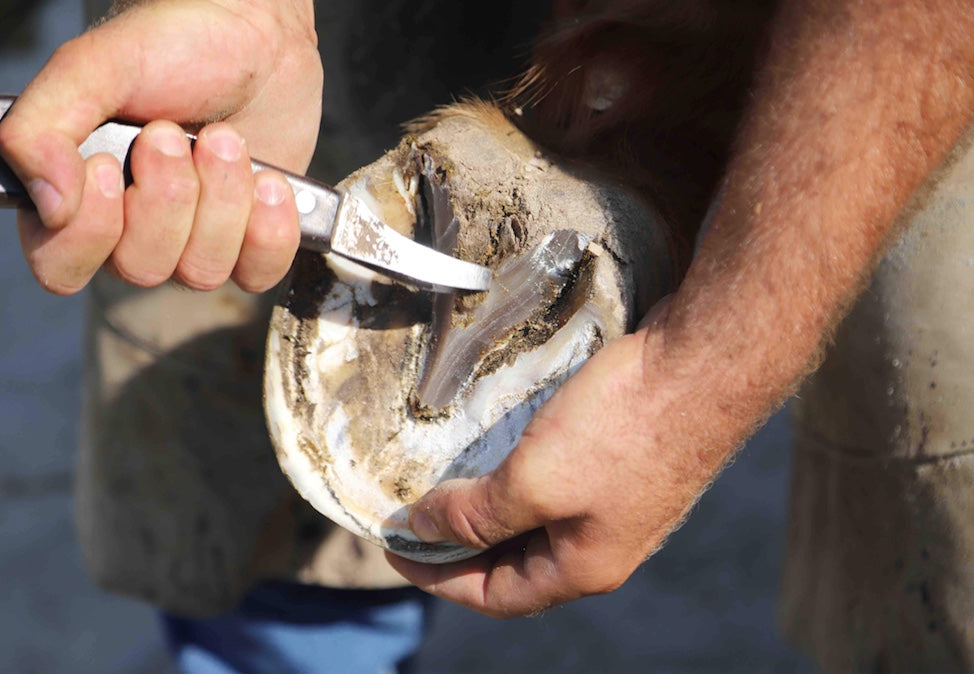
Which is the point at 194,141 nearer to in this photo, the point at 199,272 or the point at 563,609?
the point at 199,272

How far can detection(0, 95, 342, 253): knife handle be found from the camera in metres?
0.92

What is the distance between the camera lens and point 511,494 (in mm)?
998

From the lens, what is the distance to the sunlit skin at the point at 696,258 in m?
0.93

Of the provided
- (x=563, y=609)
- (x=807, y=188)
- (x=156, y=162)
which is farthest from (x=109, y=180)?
(x=563, y=609)

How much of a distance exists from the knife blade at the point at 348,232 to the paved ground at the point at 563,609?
1.22 m

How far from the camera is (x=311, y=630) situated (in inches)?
69.1

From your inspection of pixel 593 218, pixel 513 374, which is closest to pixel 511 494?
pixel 513 374

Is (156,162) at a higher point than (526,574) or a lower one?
higher

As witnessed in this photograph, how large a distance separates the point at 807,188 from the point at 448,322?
0.41 metres

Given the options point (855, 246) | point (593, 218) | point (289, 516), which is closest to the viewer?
point (855, 246)

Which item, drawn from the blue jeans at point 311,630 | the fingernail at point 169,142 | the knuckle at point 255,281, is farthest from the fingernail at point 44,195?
the blue jeans at point 311,630

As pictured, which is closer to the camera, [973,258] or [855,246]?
[855,246]

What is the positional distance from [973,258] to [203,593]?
1.25m

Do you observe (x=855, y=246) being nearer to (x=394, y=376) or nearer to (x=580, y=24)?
(x=580, y=24)
